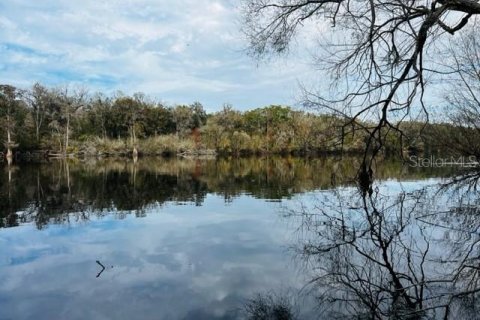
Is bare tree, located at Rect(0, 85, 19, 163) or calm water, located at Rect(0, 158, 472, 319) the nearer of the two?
calm water, located at Rect(0, 158, 472, 319)

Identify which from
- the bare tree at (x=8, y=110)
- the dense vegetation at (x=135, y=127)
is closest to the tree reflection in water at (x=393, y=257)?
the dense vegetation at (x=135, y=127)

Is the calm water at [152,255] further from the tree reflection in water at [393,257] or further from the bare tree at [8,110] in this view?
the bare tree at [8,110]

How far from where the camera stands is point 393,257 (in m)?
6.58

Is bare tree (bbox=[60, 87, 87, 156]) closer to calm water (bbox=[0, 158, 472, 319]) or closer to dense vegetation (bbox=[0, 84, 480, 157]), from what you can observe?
dense vegetation (bbox=[0, 84, 480, 157])

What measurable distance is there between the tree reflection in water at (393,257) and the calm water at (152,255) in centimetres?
25

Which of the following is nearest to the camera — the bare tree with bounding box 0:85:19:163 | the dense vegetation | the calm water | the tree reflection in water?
the tree reflection in water

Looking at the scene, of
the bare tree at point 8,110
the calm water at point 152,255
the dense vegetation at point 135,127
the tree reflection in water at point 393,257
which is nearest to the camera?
the tree reflection in water at point 393,257

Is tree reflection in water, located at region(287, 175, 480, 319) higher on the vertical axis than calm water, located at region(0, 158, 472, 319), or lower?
higher

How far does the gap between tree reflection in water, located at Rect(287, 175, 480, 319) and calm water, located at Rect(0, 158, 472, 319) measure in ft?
0.83

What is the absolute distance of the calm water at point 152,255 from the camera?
16.9 ft

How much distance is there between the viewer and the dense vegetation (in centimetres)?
5378

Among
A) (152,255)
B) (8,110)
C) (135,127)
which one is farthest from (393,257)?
(135,127)

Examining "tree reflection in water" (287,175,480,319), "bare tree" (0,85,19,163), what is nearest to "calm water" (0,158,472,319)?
"tree reflection in water" (287,175,480,319)

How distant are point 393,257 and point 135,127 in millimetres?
58983
